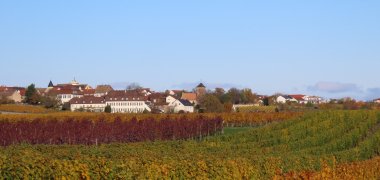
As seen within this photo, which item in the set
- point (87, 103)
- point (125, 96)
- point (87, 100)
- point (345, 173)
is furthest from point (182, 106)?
point (345, 173)

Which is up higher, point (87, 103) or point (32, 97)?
point (32, 97)

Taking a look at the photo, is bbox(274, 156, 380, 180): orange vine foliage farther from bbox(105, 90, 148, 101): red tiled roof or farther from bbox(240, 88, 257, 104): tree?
bbox(240, 88, 257, 104): tree

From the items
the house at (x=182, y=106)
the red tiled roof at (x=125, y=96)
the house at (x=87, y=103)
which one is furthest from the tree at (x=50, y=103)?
the house at (x=182, y=106)

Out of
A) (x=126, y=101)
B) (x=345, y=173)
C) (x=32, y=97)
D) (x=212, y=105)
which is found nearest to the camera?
(x=345, y=173)

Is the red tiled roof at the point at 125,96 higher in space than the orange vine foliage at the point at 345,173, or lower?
higher

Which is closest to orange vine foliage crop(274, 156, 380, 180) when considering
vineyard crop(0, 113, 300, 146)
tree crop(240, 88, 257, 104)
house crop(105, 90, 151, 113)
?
vineyard crop(0, 113, 300, 146)

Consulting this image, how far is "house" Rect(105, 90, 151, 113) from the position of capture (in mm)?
181875

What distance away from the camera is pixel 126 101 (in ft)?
606

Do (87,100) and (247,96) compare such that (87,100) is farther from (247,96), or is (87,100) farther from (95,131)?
(95,131)

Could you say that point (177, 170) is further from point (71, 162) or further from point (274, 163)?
point (274, 163)

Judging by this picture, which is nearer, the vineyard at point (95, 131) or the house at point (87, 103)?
the vineyard at point (95, 131)

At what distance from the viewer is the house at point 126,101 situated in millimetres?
181875

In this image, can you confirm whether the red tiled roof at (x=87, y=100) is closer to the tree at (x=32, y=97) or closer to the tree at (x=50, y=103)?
the tree at (x=32, y=97)

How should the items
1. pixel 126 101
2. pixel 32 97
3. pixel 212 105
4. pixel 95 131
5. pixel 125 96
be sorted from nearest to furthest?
pixel 95 131 → pixel 212 105 → pixel 32 97 → pixel 126 101 → pixel 125 96
